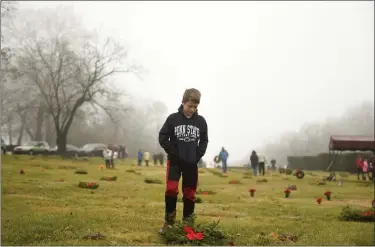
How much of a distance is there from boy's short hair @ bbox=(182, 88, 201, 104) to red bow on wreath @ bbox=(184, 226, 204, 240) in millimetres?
1613

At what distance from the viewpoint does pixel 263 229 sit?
5.82 meters

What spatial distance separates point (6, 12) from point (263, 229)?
2637 cm

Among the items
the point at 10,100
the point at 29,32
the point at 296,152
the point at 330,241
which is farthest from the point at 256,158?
the point at 296,152

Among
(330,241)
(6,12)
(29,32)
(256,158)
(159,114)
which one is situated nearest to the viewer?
(330,241)

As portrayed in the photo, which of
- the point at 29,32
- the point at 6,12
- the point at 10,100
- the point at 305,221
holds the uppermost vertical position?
the point at 29,32

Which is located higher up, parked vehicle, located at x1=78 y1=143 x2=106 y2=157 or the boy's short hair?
the boy's short hair

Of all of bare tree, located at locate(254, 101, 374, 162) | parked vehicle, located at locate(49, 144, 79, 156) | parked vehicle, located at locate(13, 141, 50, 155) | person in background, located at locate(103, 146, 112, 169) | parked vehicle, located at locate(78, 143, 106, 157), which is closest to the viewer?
person in background, located at locate(103, 146, 112, 169)

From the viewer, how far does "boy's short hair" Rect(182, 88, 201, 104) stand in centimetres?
509

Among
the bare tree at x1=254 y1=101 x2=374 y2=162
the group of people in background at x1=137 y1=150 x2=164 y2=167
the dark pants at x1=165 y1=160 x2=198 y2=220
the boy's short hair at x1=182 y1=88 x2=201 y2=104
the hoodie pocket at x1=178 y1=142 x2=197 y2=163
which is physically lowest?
the group of people in background at x1=137 y1=150 x2=164 y2=167

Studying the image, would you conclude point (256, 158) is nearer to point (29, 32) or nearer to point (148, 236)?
point (148, 236)

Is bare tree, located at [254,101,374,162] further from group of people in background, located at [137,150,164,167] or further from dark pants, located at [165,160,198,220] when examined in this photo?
dark pants, located at [165,160,198,220]

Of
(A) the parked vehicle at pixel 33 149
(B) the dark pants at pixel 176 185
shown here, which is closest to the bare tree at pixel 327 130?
(A) the parked vehicle at pixel 33 149

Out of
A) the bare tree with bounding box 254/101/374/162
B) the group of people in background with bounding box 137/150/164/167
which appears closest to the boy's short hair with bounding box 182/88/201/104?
the group of people in background with bounding box 137/150/164/167

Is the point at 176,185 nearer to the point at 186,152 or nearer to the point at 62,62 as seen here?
the point at 186,152
